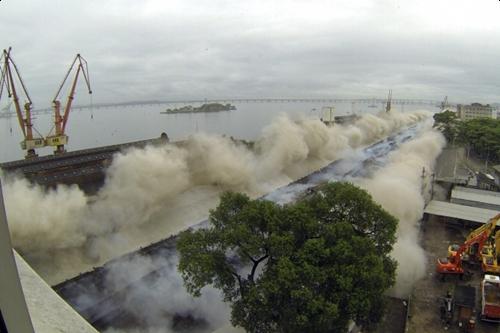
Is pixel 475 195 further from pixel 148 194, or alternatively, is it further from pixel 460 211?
pixel 148 194

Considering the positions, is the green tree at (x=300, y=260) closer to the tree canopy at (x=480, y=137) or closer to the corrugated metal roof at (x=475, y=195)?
the corrugated metal roof at (x=475, y=195)

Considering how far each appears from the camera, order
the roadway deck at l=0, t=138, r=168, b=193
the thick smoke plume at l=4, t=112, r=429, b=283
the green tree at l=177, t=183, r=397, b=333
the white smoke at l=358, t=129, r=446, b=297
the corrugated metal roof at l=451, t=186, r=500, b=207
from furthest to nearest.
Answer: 1. the roadway deck at l=0, t=138, r=168, b=193
2. the corrugated metal roof at l=451, t=186, r=500, b=207
3. the thick smoke plume at l=4, t=112, r=429, b=283
4. the white smoke at l=358, t=129, r=446, b=297
5. the green tree at l=177, t=183, r=397, b=333

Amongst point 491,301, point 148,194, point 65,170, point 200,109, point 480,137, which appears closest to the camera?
point 491,301

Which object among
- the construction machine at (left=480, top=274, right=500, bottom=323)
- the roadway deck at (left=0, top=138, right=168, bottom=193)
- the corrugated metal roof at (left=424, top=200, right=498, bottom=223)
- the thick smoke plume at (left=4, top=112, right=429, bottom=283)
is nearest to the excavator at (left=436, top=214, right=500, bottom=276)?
the construction machine at (left=480, top=274, right=500, bottom=323)

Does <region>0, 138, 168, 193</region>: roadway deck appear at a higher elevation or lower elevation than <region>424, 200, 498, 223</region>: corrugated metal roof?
higher

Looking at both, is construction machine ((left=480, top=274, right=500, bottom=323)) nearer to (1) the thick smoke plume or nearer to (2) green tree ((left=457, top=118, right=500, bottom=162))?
(1) the thick smoke plume

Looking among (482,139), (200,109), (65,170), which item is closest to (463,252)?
(65,170)

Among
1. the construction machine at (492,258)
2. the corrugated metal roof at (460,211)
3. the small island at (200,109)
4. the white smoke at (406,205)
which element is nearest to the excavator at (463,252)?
the construction machine at (492,258)
